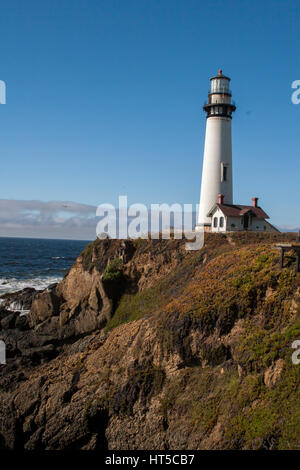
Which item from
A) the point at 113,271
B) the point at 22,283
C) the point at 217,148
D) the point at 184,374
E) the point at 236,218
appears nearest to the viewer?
the point at 184,374

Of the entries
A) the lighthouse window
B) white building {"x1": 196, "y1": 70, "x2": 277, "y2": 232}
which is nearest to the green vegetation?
white building {"x1": 196, "y1": 70, "x2": 277, "y2": 232}

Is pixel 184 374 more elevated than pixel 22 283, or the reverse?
pixel 22 283

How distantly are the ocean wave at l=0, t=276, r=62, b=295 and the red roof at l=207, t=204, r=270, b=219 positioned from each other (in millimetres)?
26823

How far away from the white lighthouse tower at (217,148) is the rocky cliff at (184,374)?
9.50 meters

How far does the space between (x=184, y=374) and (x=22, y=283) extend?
40.2 meters

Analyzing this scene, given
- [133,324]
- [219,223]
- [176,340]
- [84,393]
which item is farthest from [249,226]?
[84,393]

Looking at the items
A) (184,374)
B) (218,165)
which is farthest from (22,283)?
(184,374)

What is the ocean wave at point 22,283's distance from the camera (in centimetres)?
5106

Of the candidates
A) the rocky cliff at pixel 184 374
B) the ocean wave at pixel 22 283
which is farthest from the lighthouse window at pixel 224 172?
the ocean wave at pixel 22 283

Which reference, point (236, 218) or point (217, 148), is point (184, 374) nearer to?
point (236, 218)

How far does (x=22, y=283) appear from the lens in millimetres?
54875

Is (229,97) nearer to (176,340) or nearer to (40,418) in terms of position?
(176,340)

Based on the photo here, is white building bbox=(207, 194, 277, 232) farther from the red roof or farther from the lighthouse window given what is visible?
the lighthouse window

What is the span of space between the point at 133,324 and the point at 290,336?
10.9 meters
